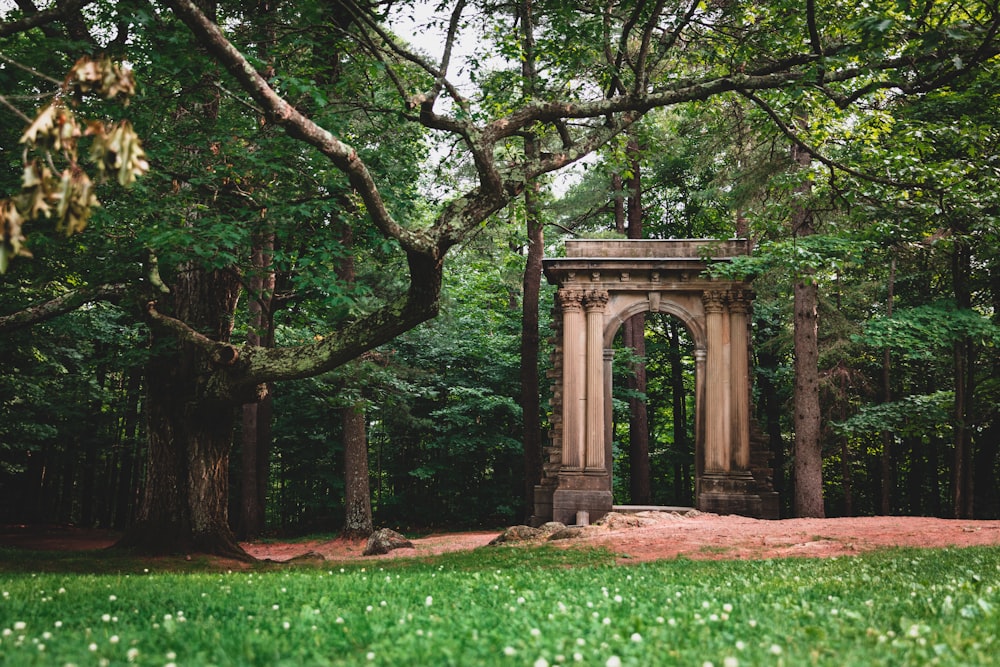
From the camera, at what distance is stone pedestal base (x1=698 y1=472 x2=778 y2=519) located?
57.7ft

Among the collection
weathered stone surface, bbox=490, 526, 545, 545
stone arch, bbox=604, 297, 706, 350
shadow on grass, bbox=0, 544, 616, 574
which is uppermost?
stone arch, bbox=604, 297, 706, 350

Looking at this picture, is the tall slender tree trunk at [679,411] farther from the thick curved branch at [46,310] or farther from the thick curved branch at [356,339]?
the thick curved branch at [46,310]

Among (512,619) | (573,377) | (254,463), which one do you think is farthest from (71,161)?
(254,463)

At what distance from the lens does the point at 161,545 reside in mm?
11156

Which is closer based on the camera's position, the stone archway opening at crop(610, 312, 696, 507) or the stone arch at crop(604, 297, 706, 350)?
the stone arch at crop(604, 297, 706, 350)

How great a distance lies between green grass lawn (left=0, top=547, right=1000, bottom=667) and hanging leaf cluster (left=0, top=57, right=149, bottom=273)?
2.21 meters

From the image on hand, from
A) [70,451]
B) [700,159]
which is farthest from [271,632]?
[70,451]

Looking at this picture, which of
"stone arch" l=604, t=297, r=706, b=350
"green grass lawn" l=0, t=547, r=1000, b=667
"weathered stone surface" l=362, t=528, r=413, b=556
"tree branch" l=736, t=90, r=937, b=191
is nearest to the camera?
"green grass lawn" l=0, t=547, r=1000, b=667

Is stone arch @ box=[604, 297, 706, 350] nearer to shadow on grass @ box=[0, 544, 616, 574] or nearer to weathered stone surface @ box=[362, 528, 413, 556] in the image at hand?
weathered stone surface @ box=[362, 528, 413, 556]

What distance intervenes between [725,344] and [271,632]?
1638 centimetres

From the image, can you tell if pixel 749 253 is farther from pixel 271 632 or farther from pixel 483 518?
pixel 271 632

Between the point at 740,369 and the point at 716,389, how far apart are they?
2.82ft

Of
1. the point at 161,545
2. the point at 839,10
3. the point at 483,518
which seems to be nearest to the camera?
the point at 839,10

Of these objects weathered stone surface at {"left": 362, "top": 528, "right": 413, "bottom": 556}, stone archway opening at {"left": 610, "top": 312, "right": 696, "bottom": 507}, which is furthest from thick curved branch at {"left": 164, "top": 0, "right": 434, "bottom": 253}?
stone archway opening at {"left": 610, "top": 312, "right": 696, "bottom": 507}
